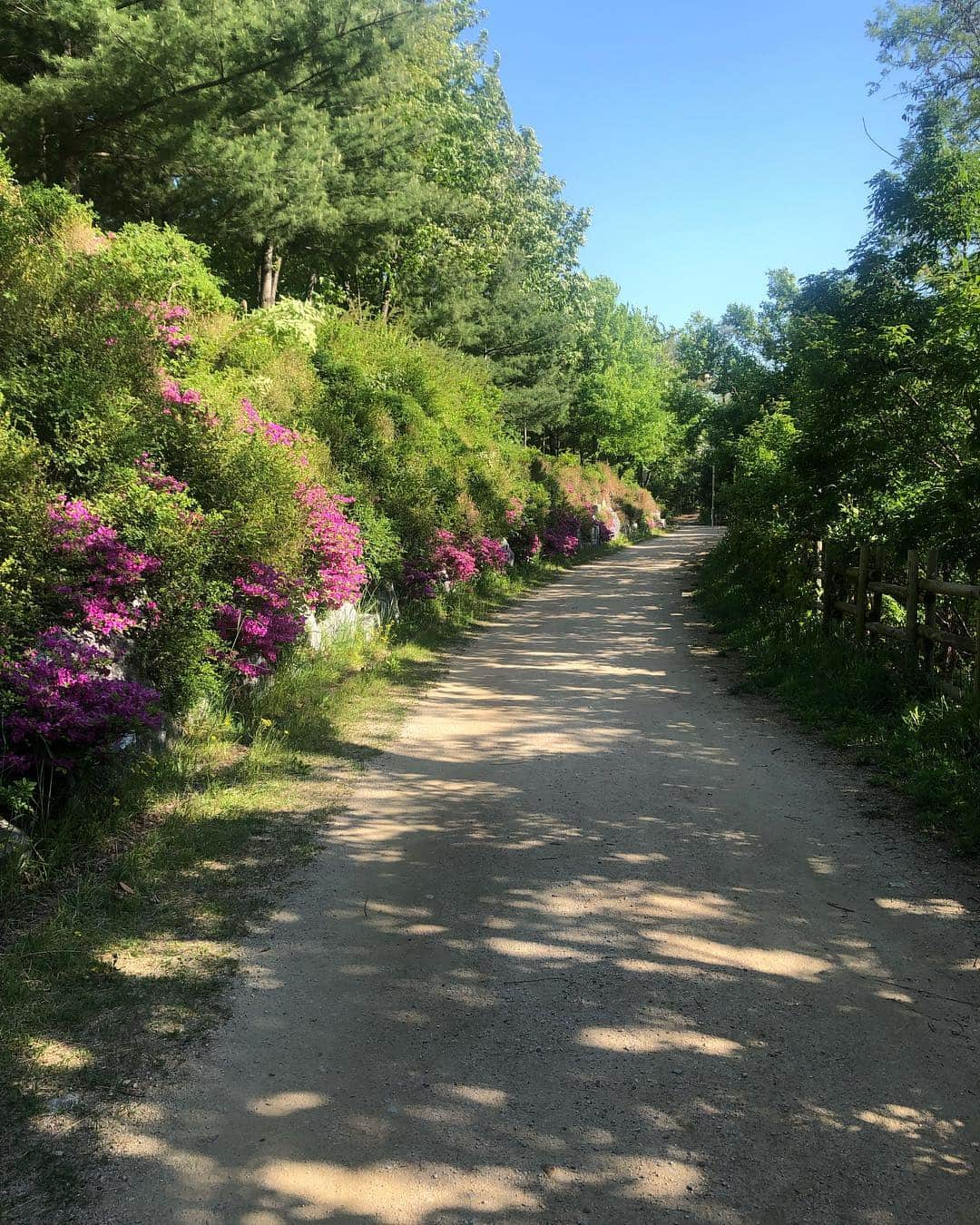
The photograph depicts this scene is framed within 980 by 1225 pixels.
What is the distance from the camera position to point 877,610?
984 centimetres

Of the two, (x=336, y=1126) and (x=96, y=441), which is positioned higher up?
(x=96, y=441)

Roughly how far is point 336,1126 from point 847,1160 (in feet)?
5.56

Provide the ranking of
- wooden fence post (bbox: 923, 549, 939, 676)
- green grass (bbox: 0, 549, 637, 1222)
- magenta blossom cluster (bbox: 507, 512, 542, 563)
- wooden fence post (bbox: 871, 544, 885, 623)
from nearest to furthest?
green grass (bbox: 0, 549, 637, 1222)
wooden fence post (bbox: 923, 549, 939, 676)
wooden fence post (bbox: 871, 544, 885, 623)
magenta blossom cluster (bbox: 507, 512, 542, 563)

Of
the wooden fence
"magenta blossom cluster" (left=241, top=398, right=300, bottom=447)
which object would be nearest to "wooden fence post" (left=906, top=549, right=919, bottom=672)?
the wooden fence

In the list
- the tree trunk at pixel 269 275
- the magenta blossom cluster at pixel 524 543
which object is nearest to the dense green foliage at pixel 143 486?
the tree trunk at pixel 269 275

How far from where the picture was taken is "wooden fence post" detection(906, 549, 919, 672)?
8.34 m

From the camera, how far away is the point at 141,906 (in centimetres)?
432

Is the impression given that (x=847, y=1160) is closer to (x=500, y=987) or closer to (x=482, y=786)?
(x=500, y=987)

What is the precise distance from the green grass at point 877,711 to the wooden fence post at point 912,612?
26 cm

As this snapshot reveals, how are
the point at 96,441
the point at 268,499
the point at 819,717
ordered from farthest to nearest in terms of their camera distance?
the point at 819,717 → the point at 268,499 → the point at 96,441

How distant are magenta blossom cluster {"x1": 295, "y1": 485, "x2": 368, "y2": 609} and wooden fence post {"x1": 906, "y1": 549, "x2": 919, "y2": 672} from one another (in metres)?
5.83

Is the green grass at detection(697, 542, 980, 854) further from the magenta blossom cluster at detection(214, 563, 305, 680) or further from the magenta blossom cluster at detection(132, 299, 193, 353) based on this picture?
the magenta blossom cluster at detection(132, 299, 193, 353)

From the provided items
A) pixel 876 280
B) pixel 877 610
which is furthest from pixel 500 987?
pixel 876 280

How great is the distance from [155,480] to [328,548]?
2.38 m
